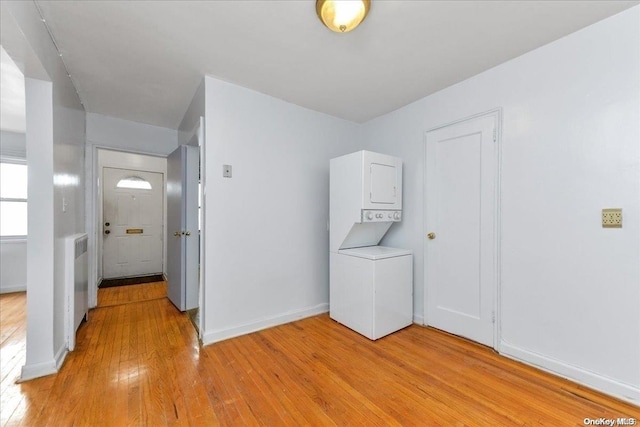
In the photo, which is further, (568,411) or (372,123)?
(372,123)

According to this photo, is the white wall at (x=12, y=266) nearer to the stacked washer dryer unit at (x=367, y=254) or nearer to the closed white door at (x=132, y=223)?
the closed white door at (x=132, y=223)

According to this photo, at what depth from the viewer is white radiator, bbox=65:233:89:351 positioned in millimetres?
2197

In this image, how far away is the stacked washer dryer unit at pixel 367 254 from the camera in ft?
8.30

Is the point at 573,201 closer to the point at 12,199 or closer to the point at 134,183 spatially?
the point at 134,183

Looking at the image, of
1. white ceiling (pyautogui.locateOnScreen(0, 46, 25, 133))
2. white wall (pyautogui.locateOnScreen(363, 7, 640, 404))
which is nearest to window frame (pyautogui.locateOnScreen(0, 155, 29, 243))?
white ceiling (pyautogui.locateOnScreen(0, 46, 25, 133))

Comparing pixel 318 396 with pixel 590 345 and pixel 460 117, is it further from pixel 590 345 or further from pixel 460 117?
pixel 460 117

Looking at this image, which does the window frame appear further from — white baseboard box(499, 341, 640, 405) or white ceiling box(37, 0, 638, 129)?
white baseboard box(499, 341, 640, 405)

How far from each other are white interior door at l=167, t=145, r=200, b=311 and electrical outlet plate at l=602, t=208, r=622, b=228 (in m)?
3.73

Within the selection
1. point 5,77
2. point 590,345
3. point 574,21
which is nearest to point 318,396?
point 590,345

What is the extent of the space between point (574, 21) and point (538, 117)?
2.00 ft

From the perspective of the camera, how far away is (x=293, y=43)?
199 centimetres

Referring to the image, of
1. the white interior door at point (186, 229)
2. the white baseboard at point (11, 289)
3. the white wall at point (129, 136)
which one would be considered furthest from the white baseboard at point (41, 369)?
the white baseboard at point (11, 289)

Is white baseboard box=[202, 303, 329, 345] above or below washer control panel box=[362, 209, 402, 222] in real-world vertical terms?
below

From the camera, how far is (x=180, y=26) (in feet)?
5.92
